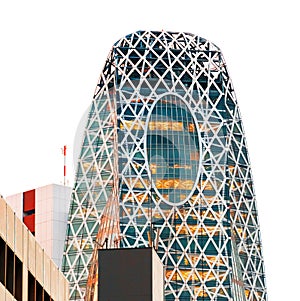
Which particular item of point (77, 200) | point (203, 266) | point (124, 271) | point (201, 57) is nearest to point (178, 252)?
point (203, 266)

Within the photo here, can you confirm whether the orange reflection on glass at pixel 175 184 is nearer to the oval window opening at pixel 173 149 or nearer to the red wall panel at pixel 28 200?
the oval window opening at pixel 173 149

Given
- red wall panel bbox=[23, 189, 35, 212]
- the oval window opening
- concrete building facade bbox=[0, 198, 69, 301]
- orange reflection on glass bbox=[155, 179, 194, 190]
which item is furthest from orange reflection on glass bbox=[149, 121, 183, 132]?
concrete building facade bbox=[0, 198, 69, 301]

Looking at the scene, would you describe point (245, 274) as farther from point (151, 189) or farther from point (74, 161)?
point (74, 161)

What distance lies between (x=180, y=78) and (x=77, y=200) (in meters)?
20.6

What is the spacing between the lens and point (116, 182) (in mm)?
180375

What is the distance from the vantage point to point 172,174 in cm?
18288

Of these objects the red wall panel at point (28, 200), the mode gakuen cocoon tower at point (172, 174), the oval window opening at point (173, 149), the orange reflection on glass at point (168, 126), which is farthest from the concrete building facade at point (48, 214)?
the orange reflection on glass at point (168, 126)

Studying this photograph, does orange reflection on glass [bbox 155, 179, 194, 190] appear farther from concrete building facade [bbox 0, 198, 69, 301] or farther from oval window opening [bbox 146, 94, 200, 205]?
concrete building facade [bbox 0, 198, 69, 301]

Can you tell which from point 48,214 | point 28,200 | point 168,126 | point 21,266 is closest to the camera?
point 21,266

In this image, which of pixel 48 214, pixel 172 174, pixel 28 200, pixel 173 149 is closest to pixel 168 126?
pixel 173 149

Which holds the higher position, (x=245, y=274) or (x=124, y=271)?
(x=245, y=274)

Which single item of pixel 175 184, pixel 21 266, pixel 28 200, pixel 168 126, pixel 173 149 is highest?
pixel 168 126

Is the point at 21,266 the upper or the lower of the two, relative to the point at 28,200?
lower

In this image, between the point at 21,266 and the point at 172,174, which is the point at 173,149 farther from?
the point at 21,266
